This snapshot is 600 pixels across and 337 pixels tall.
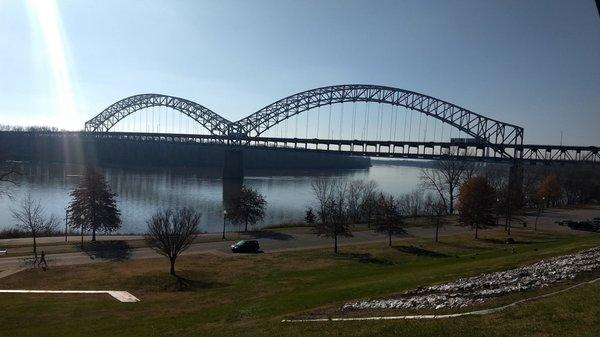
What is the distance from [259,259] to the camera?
88.9ft

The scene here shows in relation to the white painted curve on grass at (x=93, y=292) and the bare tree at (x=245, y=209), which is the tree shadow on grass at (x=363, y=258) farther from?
the bare tree at (x=245, y=209)

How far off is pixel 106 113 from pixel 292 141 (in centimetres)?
8550

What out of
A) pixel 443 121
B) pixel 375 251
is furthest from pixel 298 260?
pixel 443 121

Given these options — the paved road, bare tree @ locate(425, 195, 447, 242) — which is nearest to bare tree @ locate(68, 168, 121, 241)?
the paved road

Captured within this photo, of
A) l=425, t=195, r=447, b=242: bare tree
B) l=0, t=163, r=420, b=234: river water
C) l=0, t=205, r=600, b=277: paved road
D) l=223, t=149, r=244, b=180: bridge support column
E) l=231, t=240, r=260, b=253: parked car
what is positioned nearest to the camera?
l=0, t=205, r=600, b=277: paved road

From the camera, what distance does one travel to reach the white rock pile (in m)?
11.5

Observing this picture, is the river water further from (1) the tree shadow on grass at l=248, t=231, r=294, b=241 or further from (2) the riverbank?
(1) the tree shadow on grass at l=248, t=231, r=294, b=241

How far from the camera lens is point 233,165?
348 feet

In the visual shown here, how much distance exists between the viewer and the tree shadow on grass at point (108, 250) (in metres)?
27.6

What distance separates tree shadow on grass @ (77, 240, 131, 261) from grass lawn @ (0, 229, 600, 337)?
7.40 ft

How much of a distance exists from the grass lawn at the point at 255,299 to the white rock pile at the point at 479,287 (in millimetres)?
1446

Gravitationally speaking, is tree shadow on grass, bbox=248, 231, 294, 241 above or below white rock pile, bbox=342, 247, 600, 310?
below

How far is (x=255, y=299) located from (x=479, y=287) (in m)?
7.85

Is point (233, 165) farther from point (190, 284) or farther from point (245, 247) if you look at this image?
point (190, 284)
